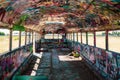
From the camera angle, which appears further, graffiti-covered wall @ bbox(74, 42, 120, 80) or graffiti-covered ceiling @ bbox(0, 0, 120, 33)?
graffiti-covered wall @ bbox(74, 42, 120, 80)

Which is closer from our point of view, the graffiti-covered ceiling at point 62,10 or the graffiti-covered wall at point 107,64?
the graffiti-covered ceiling at point 62,10

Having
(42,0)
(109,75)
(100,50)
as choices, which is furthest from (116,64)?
(42,0)

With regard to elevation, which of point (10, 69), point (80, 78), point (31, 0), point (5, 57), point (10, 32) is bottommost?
point (80, 78)

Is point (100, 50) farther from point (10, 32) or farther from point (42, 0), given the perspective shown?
point (42, 0)

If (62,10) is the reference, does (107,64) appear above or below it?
below

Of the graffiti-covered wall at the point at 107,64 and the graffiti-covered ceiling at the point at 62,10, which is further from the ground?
the graffiti-covered ceiling at the point at 62,10

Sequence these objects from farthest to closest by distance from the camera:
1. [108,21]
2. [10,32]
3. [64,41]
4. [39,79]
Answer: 1. [64,41]
2. [10,32]
3. [108,21]
4. [39,79]

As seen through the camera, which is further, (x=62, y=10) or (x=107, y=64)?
(x=107, y=64)

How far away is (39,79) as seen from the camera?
903cm

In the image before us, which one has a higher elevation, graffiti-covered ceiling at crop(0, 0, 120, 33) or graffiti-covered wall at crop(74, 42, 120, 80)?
graffiti-covered ceiling at crop(0, 0, 120, 33)

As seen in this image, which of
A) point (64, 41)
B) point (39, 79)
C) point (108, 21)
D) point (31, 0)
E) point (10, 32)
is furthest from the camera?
point (64, 41)

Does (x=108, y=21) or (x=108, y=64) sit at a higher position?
(x=108, y=21)

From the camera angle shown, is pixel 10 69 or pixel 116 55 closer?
pixel 116 55

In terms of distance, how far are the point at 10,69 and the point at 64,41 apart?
24.8m
